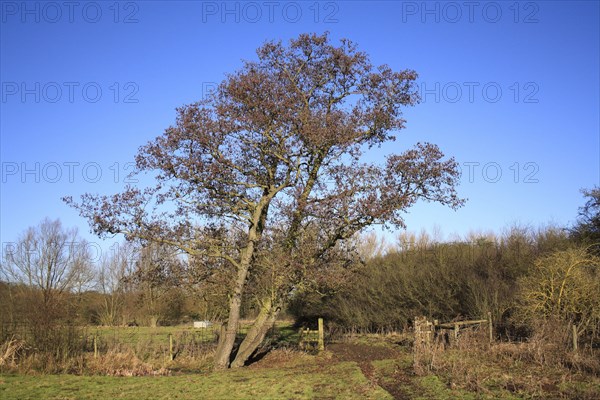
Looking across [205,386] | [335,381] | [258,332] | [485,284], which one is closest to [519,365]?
[335,381]

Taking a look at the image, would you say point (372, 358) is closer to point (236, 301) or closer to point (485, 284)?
point (236, 301)

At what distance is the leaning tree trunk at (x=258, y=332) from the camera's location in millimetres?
19031

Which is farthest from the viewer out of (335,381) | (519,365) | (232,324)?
(232,324)

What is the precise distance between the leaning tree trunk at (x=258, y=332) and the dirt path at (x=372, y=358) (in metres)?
3.23

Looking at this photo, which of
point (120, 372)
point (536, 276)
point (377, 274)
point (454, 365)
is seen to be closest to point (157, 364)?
point (120, 372)

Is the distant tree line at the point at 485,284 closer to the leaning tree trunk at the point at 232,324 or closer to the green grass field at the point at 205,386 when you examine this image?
the leaning tree trunk at the point at 232,324

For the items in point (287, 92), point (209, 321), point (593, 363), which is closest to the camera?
point (593, 363)

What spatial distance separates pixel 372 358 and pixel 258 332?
4.57 meters

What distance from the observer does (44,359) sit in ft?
55.4

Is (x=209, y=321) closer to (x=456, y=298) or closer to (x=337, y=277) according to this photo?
(x=456, y=298)

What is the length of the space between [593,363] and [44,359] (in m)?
16.2

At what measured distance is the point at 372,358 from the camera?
20047 mm

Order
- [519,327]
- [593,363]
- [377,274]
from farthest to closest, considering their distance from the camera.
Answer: [377,274], [519,327], [593,363]

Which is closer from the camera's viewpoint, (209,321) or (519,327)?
(519,327)
